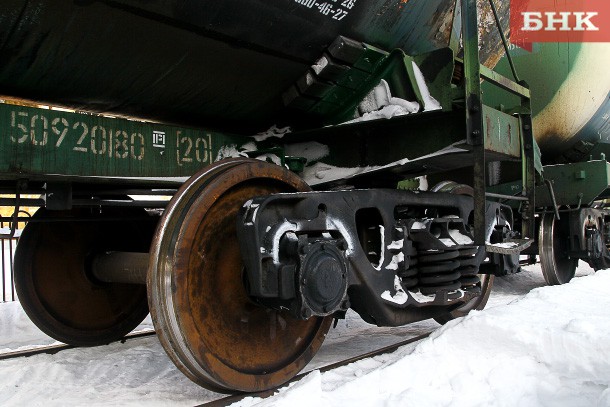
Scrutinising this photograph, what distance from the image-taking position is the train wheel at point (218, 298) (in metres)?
2.42

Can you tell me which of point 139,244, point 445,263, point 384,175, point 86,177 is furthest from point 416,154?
point 139,244

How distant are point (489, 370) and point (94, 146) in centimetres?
238

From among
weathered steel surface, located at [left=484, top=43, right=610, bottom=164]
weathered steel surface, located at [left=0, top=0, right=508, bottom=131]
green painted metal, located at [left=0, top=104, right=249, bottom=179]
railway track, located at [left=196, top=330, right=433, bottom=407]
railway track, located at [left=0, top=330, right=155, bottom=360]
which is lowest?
railway track, located at [left=196, top=330, right=433, bottom=407]

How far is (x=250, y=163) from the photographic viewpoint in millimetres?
2812

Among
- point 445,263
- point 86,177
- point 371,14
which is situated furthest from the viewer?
point 445,263

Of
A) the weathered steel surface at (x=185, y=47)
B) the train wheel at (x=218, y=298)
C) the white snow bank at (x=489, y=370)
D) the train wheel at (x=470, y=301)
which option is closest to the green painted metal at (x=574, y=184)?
the train wheel at (x=470, y=301)

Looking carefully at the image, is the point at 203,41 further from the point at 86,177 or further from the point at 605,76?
the point at 605,76

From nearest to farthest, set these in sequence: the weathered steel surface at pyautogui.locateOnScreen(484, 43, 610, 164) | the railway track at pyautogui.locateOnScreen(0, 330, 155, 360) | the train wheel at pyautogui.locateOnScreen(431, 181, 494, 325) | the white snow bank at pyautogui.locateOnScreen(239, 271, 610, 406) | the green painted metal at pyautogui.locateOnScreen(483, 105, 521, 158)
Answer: the white snow bank at pyautogui.locateOnScreen(239, 271, 610, 406) < the green painted metal at pyautogui.locateOnScreen(483, 105, 521, 158) < the railway track at pyautogui.locateOnScreen(0, 330, 155, 360) < the train wheel at pyautogui.locateOnScreen(431, 181, 494, 325) < the weathered steel surface at pyautogui.locateOnScreen(484, 43, 610, 164)

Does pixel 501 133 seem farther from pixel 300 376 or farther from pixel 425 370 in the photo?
pixel 300 376

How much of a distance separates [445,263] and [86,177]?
2.22 m

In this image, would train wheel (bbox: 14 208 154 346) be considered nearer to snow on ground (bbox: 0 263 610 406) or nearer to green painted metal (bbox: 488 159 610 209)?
snow on ground (bbox: 0 263 610 406)

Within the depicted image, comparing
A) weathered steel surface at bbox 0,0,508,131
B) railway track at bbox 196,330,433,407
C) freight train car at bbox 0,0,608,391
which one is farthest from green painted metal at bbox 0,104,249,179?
railway track at bbox 196,330,433,407

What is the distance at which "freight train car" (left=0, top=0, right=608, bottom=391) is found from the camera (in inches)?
98.6

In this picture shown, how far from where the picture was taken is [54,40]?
7.97 ft
